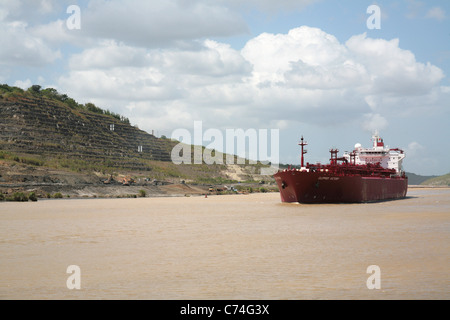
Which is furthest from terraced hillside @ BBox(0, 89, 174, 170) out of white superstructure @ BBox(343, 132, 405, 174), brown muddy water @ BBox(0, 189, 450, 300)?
brown muddy water @ BBox(0, 189, 450, 300)

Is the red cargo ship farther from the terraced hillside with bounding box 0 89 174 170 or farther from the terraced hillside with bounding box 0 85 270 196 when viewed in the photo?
the terraced hillside with bounding box 0 89 174 170

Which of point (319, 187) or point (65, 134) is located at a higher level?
point (65, 134)

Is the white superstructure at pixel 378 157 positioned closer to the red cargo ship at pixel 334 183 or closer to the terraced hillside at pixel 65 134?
the red cargo ship at pixel 334 183

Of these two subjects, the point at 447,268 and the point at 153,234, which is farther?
the point at 153,234

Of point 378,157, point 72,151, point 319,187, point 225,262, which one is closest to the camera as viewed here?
point 225,262

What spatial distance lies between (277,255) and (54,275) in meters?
6.74

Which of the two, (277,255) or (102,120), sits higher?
(102,120)

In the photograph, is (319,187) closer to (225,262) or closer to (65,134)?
(225,262)

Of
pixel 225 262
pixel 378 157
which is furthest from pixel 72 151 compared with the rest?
pixel 225 262

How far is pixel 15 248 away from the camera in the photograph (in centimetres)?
1656

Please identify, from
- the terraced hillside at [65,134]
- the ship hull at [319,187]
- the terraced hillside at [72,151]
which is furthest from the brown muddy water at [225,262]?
the terraced hillside at [65,134]

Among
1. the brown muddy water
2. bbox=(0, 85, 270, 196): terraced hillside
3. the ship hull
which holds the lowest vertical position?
the brown muddy water

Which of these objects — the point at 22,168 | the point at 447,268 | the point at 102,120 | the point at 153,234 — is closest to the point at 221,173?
the point at 102,120
